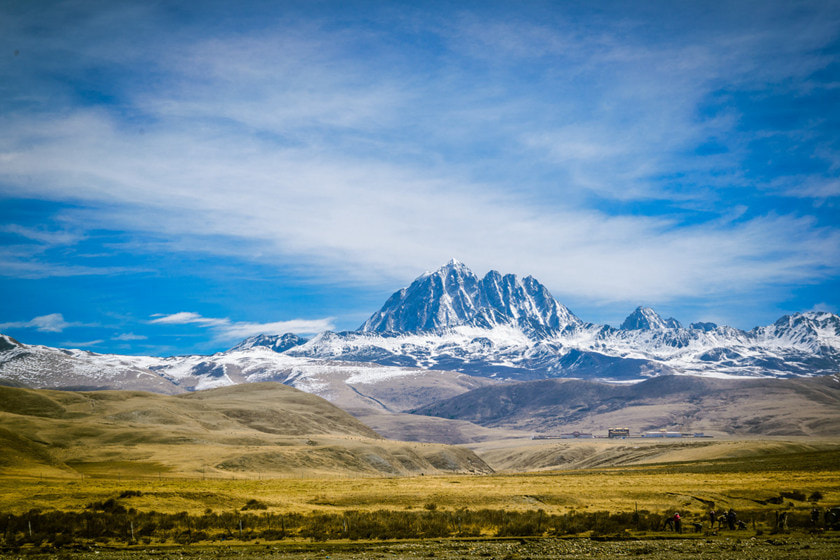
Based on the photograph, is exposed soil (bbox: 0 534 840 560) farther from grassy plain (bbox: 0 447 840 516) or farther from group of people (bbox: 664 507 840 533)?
grassy plain (bbox: 0 447 840 516)

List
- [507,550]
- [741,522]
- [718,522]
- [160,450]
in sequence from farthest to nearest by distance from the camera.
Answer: [160,450] → [718,522] → [741,522] → [507,550]

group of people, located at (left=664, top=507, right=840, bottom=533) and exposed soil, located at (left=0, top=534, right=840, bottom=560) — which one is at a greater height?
exposed soil, located at (left=0, top=534, right=840, bottom=560)

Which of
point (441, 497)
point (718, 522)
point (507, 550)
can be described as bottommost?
point (718, 522)

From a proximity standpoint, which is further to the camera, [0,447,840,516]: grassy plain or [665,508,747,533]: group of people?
[0,447,840,516]: grassy plain

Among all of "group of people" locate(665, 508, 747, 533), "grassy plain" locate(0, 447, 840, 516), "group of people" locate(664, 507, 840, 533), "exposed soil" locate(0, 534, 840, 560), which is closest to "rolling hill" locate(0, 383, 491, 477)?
"grassy plain" locate(0, 447, 840, 516)

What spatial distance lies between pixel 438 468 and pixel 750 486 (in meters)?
120

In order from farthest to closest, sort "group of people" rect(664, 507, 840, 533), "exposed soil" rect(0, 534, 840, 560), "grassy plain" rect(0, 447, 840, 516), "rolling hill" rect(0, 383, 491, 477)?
1. "rolling hill" rect(0, 383, 491, 477)
2. "grassy plain" rect(0, 447, 840, 516)
3. "group of people" rect(664, 507, 840, 533)
4. "exposed soil" rect(0, 534, 840, 560)

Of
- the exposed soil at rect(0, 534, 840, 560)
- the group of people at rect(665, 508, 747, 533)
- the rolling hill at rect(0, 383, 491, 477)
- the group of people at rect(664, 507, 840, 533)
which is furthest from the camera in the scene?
the rolling hill at rect(0, 383, 491, 477)

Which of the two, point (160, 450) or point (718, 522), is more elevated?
point (160, 450)

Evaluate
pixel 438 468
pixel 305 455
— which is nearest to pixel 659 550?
pixel 305 455

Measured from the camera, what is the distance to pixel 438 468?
18538 cm

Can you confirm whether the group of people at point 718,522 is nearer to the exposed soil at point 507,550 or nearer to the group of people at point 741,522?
the group of people at point 741,522

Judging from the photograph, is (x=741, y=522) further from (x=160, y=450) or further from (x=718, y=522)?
(x=160, y=450)

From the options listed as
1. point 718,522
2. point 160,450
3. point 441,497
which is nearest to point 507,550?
point 718,522
